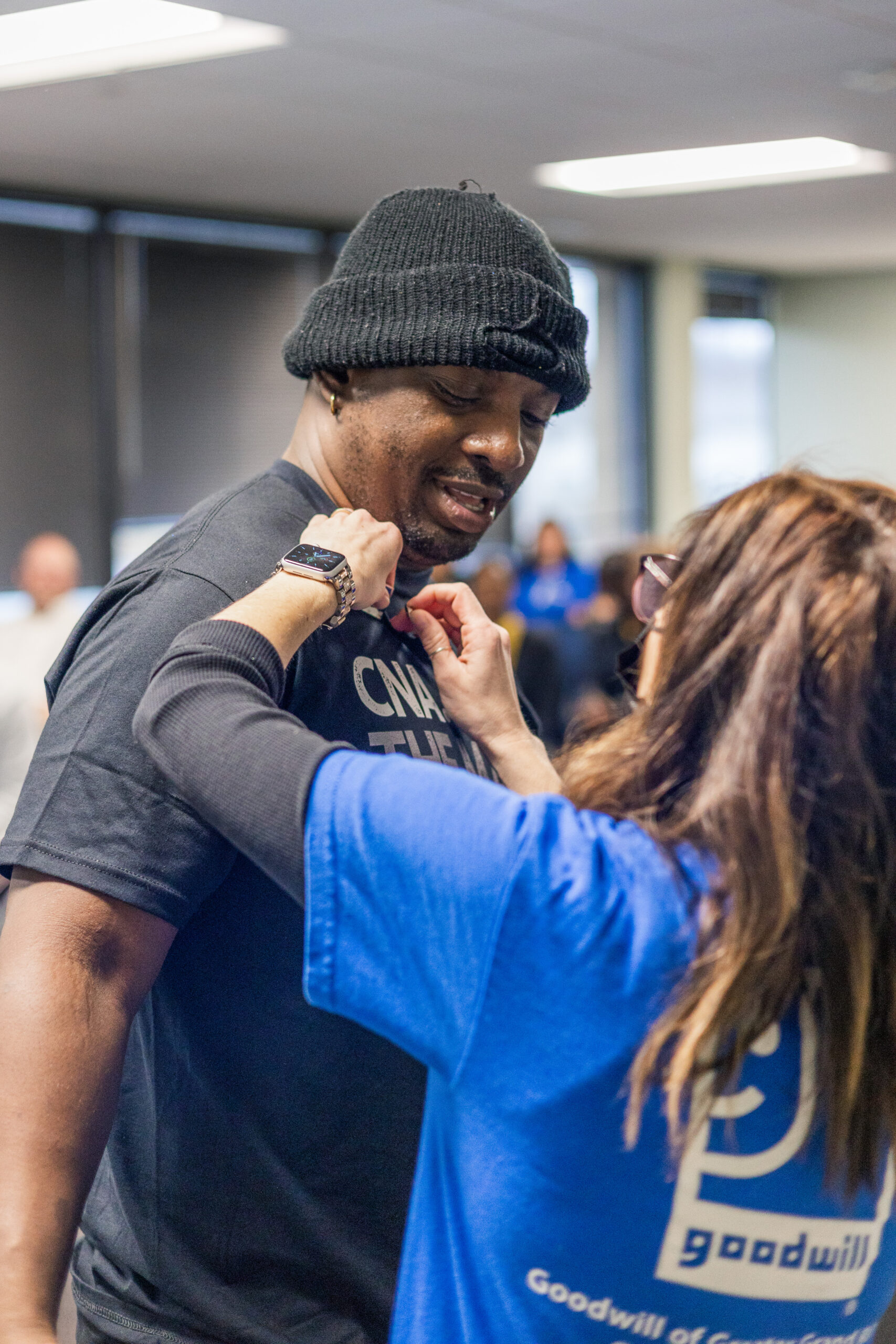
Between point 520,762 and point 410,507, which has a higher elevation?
point 410,507

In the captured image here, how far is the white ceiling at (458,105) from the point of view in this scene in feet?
13.9

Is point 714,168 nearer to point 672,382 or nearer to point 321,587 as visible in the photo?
point 672,382

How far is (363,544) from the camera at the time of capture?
1121 mm

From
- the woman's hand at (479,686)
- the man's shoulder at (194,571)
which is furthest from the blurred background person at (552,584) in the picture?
the man's shoulder at (194,571)

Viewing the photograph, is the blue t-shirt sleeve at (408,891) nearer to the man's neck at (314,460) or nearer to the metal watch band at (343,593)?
the metal watch band at (343,593)

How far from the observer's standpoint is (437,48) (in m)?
4.48

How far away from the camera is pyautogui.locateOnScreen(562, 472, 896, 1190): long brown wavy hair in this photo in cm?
77

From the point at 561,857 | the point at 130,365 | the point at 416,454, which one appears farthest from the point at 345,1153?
the point at 130,365

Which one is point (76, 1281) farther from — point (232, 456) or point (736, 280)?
point (736, 280)

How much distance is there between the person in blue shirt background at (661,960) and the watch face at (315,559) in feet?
0.67

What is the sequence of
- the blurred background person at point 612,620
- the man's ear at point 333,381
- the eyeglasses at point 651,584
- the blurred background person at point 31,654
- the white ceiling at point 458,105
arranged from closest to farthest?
the eyeglasses at point 651,584, the man's ear at point 333,381, the blurred background person at point 31,654, the white ceiling at point 458,105, the blurred background person at point 612,620

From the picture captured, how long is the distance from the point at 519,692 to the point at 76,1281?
0.70 meters

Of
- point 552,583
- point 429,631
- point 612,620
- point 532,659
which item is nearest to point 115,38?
point 532,659

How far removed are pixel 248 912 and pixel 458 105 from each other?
4829mm
